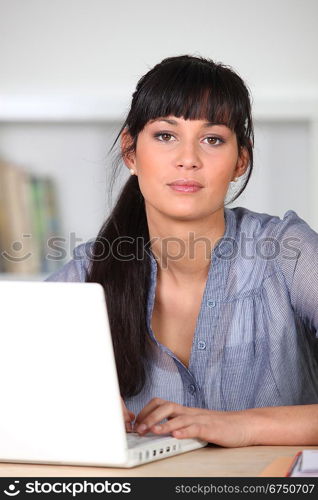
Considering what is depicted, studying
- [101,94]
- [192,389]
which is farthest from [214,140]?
[101,94]

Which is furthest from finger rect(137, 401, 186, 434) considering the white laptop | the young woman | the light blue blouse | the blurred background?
the blurred background

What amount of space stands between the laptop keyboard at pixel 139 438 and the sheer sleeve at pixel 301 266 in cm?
56

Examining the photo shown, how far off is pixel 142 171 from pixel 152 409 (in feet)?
2.27

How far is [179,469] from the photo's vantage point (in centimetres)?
121

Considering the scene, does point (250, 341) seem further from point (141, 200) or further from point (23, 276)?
point (23, 276)

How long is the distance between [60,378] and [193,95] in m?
0.86

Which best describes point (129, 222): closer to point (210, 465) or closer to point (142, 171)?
point (142, 171)

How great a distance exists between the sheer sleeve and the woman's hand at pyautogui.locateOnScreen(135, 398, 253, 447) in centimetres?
45

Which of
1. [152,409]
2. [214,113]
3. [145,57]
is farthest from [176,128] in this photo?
[145,57]

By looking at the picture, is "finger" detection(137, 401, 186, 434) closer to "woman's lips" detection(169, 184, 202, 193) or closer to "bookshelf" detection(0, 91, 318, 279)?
"woman's lips" detection(169, 184, 202, 193)

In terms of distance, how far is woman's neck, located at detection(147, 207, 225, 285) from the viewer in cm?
194

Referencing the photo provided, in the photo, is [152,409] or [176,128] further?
[176,128]
